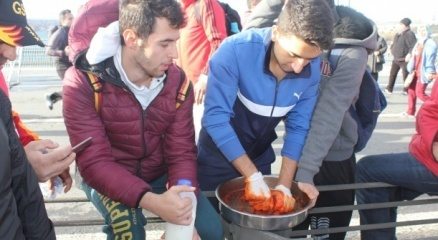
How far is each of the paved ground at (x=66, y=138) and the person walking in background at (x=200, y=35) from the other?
153cm

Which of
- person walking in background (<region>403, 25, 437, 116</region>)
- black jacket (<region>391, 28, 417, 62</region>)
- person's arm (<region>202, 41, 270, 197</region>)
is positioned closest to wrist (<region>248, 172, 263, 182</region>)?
person's arm (<region>202, 41, 270, 197</region>)

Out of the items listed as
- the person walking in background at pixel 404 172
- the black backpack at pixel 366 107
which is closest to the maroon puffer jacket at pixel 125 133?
the black backpack at pixel 366 107

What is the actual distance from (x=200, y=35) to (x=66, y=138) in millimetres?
4046

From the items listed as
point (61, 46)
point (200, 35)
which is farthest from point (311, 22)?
point (61, 46)

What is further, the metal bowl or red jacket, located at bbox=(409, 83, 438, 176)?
red jacket, located at bbox=(409, 83, 438, 176)

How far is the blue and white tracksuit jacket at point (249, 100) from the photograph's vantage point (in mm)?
2502

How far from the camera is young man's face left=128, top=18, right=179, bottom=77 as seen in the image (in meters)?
2.27

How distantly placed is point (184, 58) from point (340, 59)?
65.5 inches

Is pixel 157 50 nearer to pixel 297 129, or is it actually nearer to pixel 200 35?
pixel 297 129

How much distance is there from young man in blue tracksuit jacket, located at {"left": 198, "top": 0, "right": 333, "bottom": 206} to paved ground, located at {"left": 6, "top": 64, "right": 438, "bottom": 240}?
5.77 ft

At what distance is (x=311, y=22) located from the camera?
7.27ft

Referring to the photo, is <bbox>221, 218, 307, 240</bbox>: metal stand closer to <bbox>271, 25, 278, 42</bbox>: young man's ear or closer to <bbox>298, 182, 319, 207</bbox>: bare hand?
<bbox>298, 182, 319, 207</bbox>: bare hand

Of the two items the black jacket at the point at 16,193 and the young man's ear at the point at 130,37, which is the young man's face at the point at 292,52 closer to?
the young man's ear at the point at 130,37

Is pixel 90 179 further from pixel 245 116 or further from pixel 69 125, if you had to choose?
pixel 245 116
